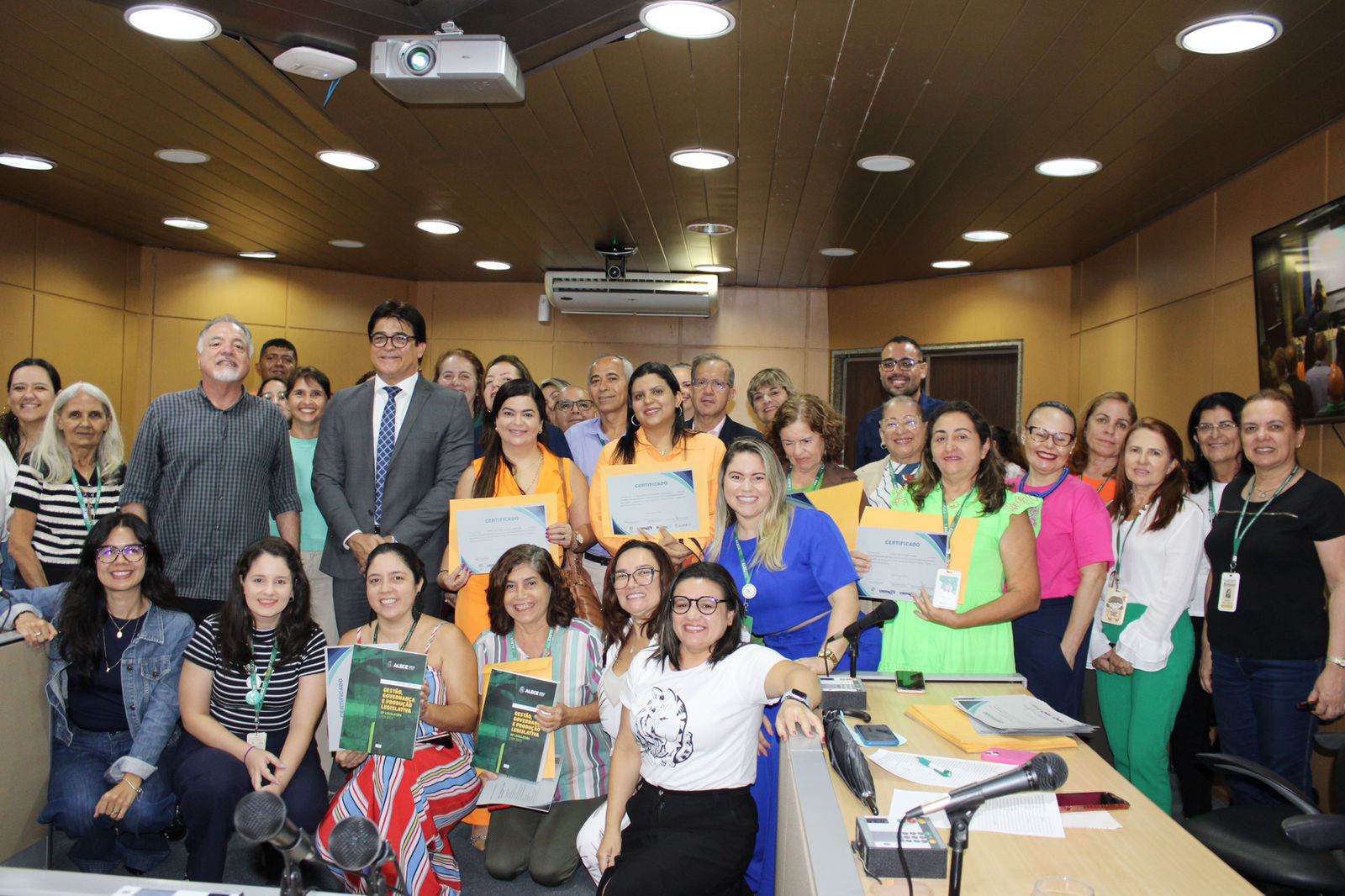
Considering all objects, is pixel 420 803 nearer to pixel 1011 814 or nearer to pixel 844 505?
pixel 844 505

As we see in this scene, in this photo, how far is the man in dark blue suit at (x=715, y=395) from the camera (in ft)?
14.5

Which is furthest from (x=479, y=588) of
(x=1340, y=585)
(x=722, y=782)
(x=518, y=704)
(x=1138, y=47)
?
(x=1138, y=47)

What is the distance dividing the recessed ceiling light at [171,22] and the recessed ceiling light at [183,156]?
1.86m

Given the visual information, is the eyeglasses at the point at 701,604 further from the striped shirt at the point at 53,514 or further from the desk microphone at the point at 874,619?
the striped shirt at the point at 53,514

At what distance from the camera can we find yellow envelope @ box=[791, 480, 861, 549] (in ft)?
10.7

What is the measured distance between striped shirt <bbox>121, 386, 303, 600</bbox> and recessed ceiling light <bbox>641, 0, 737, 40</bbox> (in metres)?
2.15

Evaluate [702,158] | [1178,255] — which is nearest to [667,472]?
[702,158]

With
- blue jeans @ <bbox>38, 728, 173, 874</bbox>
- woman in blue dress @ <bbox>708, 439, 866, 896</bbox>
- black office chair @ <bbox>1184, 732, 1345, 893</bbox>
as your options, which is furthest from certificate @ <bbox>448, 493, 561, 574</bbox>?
black office chair @ <bbox>1184, 732, 1345, 893</bbox>

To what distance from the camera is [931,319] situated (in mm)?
8758

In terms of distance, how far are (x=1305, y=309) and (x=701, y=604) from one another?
3.52 metres

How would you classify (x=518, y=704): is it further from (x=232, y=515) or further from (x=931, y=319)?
(x=931, y=319)

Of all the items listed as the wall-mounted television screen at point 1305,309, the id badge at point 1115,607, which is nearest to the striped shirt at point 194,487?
the id badge at point 1115,607

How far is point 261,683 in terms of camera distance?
3.26m

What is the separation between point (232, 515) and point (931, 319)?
21.8 ft
